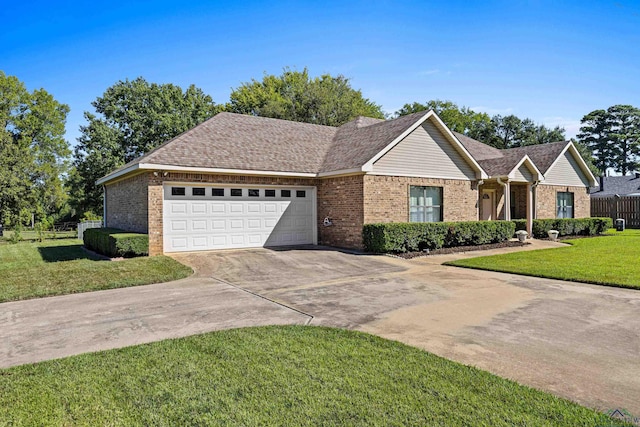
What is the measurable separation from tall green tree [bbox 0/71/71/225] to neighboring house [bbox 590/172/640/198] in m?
49.6

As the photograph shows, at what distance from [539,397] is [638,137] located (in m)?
76.5

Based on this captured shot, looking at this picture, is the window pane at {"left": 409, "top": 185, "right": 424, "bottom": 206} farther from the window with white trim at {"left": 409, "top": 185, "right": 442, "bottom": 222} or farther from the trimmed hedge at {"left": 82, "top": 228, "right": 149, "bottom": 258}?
the trimmed hedge at {"left": 82, "top": 228, "right": 149, "bottom": 258}

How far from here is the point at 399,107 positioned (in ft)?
156

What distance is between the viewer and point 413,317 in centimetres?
632

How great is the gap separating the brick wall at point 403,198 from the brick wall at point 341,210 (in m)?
0.41

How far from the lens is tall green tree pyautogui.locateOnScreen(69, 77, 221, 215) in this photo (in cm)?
2994

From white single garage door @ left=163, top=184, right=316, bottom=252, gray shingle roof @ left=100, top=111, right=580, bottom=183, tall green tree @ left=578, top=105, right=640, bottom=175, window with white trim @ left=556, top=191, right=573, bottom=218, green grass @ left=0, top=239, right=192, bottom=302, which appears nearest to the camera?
green grass @ left=0, top=239, right=192, bottom=302

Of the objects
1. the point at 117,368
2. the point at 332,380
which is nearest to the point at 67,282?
the point at 117,368

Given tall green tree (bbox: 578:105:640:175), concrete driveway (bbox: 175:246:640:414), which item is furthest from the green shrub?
tall green tree (bbox: 578:105:640:175)

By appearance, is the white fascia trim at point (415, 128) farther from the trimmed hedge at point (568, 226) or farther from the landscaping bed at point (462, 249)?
the trimmed hedge at point (568, 226)

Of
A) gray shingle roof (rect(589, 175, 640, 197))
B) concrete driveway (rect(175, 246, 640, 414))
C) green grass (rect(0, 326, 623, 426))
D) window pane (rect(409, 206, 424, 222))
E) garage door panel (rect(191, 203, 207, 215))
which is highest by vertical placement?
gray shingle roof (rect(589, 175, 640, 197))

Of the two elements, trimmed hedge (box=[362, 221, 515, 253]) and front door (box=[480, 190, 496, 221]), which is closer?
trimmed hedge (box=[362, 221, 515, 253])

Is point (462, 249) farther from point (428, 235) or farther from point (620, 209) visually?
point (620, 209)

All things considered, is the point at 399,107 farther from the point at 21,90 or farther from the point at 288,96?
the point at 21,90
